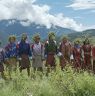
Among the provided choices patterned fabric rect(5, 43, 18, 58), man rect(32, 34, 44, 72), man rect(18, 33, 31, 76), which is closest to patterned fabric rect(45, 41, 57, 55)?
man rect(32, 34, 44, 72)

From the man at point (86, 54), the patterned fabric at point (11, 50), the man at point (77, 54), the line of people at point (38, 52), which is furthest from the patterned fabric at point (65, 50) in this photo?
the patterned fabric at point (11, 50)

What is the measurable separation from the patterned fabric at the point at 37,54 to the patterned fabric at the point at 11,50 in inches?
33.7

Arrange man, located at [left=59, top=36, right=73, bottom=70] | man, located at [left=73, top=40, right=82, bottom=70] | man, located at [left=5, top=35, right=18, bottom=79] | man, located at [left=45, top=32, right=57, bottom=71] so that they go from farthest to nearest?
1. man, located at [left=73, top=40, right=82, bottom=70]
2. man, located at [left=59, top=36, right=73, bottom=70]
3. man, located at [left=45, top=32, right=57, bottom=71]
4. man, located at [left=5, top=35, right=18, bottom=79]

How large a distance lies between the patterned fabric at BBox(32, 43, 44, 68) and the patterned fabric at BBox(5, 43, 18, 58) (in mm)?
856

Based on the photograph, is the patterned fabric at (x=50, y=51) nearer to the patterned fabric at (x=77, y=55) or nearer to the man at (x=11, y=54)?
the patterned fabric at (x=77, y=55)

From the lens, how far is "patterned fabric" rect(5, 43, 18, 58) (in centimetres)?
1777

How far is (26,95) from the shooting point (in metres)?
10.1

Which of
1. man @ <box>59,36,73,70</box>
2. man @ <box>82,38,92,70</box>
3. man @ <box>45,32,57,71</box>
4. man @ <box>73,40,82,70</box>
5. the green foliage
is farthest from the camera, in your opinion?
man @ <box>73,40,82,70</box>

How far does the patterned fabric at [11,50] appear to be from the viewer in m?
17.8

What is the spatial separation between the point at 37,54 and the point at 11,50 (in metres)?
1.26

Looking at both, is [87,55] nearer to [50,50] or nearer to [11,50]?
[50,50]

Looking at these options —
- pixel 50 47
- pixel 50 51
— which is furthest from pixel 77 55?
pixel 50 47

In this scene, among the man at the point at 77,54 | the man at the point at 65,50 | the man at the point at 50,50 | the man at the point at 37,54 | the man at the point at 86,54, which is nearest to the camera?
the man at the point at 37,54

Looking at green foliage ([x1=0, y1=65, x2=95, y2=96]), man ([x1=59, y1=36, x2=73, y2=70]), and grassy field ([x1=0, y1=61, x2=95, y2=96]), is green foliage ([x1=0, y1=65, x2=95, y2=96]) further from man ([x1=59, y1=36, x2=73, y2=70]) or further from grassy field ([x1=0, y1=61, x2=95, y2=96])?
man ([x1=59, y1=36, x2=73, y2=70])
